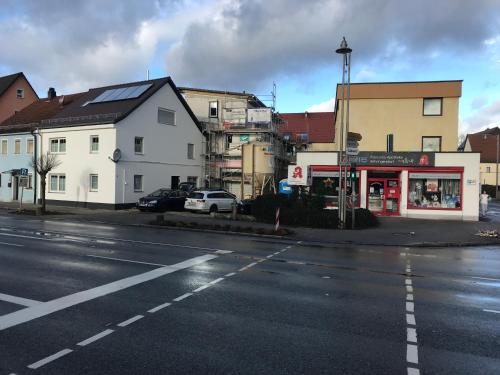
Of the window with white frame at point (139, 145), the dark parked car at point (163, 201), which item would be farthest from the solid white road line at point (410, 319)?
the window with white frame at point (139, 145)

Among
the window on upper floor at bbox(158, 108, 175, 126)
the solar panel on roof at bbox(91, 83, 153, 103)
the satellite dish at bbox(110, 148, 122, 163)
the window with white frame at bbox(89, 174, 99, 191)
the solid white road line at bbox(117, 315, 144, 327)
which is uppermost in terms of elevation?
the solar panel on roof at bbox(91, 83, 153, 103)

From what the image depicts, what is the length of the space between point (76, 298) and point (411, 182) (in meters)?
23.4

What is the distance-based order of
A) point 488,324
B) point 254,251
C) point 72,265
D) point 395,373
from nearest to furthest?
1. point 395,373
2. point 488,324
3. point 72,265
4. point 254,251

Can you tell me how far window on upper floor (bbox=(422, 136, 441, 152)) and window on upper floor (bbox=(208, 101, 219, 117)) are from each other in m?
17.6

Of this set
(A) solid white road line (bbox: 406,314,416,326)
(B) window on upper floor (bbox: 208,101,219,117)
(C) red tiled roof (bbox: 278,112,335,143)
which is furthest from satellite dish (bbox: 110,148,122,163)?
(C) red tiled roof (bbox: 278,112,335,143)

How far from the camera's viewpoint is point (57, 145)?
1357 inches

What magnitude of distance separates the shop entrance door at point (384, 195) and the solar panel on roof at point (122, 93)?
682 inches

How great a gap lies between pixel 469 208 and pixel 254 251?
1744 centimetres

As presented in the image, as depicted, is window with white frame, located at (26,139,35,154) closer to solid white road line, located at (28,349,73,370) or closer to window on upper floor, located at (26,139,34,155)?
window on upper floor, located at (26,139,34,155)

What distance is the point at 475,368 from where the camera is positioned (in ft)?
16.2

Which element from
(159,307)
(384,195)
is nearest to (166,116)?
(384,195)

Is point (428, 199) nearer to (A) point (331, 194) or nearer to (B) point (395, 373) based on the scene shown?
(A) point (331, 194)

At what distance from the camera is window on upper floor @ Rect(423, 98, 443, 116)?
32812 millimetres

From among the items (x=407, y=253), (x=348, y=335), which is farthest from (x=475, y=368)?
(x=407, y=253)
